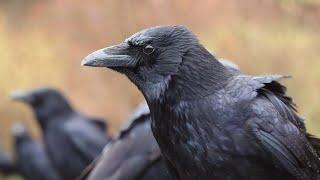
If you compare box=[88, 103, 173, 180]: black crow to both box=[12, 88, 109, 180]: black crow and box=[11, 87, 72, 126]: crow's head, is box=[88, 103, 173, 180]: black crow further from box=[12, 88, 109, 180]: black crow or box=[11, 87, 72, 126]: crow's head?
box=[11, 87, 72, 126]: crow's head

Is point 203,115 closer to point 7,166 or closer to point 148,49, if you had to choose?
point 148,49

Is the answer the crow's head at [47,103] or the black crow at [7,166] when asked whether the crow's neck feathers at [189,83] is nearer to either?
the crow's head at [47,103]

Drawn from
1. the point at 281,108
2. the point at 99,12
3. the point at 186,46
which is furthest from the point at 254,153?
the point at 99,12

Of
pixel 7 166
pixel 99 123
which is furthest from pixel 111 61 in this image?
pixel 7 166

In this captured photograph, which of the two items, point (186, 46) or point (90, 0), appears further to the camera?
point (90, 0)

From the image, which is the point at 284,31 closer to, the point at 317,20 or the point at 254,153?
the point at 317,20

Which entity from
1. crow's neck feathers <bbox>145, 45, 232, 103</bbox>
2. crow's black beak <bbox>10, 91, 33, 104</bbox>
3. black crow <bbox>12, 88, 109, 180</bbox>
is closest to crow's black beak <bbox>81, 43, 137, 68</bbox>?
crow's neck feathers <bbox>145, 45, 232, 103</bbox>
